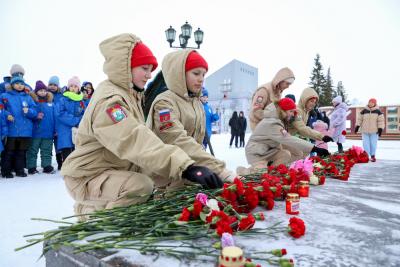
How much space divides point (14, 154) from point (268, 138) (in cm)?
445

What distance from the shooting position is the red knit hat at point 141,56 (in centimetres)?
190

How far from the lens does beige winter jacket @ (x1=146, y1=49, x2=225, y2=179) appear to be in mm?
2172

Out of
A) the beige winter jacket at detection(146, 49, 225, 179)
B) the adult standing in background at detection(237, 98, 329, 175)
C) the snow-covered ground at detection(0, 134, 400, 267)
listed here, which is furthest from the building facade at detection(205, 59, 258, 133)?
the beige winter jacket at detection(146, 49, 225, 179)

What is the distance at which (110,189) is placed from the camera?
1764 mm

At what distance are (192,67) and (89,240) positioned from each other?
1654 mm

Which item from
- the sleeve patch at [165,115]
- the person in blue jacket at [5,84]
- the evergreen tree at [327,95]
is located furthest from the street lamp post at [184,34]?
the evergreen tree at [327,95]

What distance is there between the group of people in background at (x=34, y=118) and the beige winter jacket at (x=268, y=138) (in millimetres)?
3204

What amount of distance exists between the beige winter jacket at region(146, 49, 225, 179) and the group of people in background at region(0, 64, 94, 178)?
3461 mm

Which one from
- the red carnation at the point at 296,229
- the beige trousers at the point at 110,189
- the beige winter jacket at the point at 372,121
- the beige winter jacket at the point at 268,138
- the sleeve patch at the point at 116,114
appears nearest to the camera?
the red carnation at the point at 296,229

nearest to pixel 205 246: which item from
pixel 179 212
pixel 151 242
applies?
pixel 151 242

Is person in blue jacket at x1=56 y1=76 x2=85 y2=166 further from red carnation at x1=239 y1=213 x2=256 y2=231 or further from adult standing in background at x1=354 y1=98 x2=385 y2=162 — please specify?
adult standing in background at x1=354 y1=98 x2=385 y2=162

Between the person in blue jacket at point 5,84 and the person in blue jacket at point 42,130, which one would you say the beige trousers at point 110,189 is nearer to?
the person in blue jacket at point 42,130

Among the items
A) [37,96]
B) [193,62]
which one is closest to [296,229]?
[193,62]

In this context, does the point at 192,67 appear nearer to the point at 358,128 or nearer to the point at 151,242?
the point at 151,242
